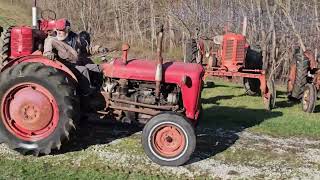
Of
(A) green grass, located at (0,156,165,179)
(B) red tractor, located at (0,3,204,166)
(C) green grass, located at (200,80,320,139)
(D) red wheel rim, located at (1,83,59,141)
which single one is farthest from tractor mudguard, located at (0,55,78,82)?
(C) green grass, located at (200,80,320,139)

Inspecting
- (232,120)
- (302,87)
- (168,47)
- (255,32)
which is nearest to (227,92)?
(302,87)

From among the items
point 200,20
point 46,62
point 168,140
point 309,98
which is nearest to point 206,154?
point 168,140

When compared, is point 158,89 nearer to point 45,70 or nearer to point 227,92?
point 45,70

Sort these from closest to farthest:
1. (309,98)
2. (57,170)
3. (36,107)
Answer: (57,170) < (36,107) < (309,98)

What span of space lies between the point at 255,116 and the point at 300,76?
111 inches

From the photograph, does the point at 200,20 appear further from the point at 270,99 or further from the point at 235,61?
the point at 270,99

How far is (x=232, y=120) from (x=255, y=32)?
10818mm

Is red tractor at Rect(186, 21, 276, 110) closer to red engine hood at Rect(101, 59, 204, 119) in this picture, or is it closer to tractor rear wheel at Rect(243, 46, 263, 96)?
tractor rear wheel at Rect(243, 46, 263, 96)

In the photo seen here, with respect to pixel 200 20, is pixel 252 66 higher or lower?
lower

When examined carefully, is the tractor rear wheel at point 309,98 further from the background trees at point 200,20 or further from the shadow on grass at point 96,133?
the background trees at point 200,20

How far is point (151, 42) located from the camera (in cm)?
2572

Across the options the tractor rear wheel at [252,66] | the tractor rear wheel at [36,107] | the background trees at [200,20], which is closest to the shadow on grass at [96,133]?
the tractor rear wheel at [36,107]

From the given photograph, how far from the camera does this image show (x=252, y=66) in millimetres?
14836

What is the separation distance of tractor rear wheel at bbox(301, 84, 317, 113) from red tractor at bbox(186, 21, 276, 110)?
0.76m
